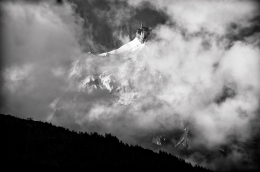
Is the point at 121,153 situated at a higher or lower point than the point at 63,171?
higher

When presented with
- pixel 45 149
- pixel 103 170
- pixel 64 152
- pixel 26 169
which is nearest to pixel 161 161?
pixel 103 170

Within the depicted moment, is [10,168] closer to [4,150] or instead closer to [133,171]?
[4,150]

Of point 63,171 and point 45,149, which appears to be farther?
point 45,149

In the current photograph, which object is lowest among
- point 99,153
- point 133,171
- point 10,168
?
point 10,168

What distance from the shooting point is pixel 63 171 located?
140 m

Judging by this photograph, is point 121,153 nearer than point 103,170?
No

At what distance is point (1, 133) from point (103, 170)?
8219 cm

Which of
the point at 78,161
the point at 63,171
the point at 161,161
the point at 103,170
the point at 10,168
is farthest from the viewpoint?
the point at 161,161

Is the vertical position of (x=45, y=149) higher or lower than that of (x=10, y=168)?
higher

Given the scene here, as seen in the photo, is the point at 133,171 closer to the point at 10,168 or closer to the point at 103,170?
the point at 103,170

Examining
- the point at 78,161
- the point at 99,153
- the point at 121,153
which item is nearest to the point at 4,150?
the point at 78,161

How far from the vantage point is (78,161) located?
17538 centimetres

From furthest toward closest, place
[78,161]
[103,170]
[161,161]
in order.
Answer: [161,161] < [78,161] < [103,170]

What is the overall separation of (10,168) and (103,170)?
51.4 m
